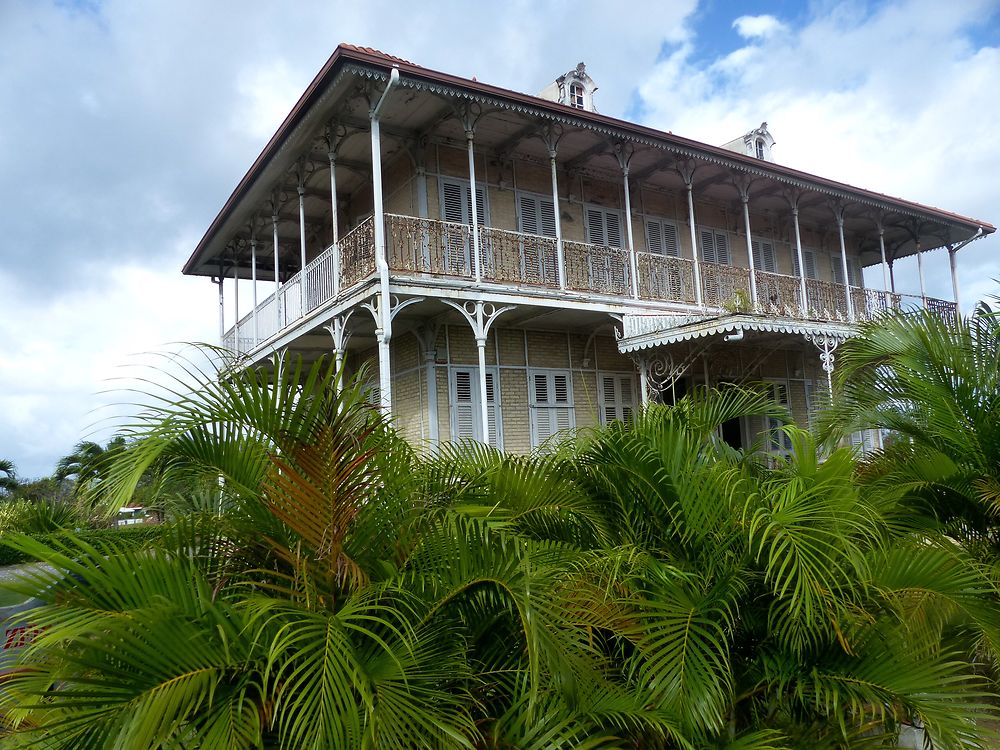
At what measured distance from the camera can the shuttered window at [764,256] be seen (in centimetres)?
1769

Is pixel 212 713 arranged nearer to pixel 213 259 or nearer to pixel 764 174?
pixel 764 174

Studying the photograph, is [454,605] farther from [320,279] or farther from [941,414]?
[320,279]

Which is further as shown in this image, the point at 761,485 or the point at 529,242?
the point at 529,242

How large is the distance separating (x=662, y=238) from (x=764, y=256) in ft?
11.1

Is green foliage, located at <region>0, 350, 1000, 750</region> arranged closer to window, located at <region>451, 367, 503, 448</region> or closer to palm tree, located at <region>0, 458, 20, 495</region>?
window, located at <region>451, 367, 503, 448</region>

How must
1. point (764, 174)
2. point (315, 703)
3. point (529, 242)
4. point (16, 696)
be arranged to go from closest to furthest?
point (315, 703) < point (16, 696) < point (529, 242) < point (764, 174)

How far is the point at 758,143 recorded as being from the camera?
1880 centimetres

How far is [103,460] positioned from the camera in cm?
305

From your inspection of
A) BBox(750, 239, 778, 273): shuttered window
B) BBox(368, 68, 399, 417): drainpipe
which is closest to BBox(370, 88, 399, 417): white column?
BBox(368, 68, 399, 417): drainpipe

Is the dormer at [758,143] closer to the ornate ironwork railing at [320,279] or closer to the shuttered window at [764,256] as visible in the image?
the shuttered window at [764,256]

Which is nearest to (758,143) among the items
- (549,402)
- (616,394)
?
(616,394)

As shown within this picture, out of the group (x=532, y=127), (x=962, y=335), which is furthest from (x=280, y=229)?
(x=962, y=335)

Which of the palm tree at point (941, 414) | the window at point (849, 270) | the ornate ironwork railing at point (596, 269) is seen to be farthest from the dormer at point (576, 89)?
the palm tree at point (941, 414)

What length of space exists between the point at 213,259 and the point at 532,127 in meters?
9.67
